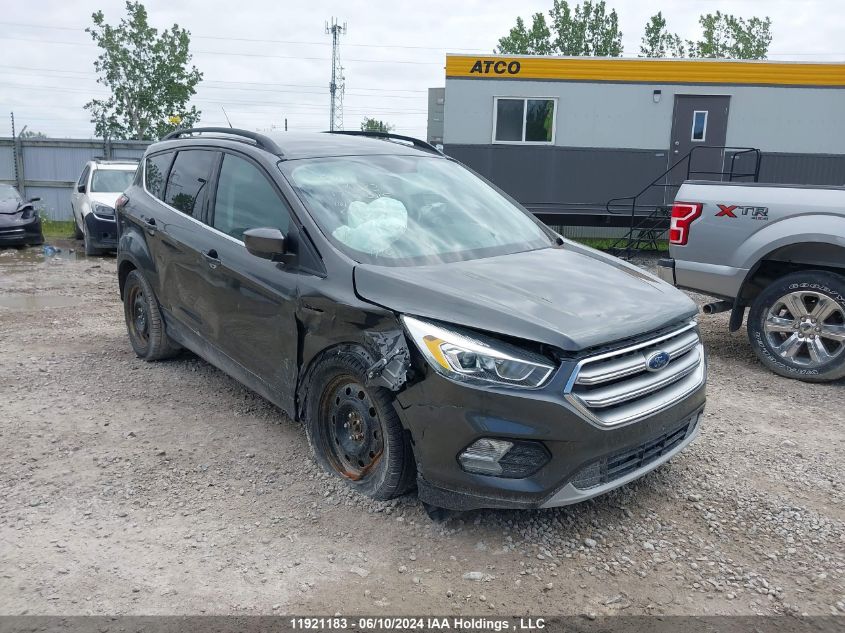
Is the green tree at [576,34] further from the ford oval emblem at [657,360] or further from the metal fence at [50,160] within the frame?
the ford oval emblem at [657,360]

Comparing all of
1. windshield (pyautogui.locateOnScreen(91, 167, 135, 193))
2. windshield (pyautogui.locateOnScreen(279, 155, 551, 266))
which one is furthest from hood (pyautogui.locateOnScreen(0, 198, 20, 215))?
windshield (pyautogui.locateOnScreen(279, 155, 551, 266))

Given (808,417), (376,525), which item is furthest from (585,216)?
(376,525)

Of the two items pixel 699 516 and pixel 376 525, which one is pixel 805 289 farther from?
pixel 376 525

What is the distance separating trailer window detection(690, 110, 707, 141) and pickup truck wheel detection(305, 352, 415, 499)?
1263 centimetres

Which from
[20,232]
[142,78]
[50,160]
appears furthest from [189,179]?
[142,78]

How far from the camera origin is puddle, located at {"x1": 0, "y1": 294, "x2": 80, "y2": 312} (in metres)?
8.34

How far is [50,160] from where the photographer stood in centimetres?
2017

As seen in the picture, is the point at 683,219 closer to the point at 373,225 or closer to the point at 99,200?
the point at 373,225

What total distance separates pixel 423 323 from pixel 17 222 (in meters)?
13.6

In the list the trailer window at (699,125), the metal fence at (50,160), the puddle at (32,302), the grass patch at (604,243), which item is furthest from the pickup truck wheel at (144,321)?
the metal fence at (50,160)

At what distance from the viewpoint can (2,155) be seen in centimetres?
1997

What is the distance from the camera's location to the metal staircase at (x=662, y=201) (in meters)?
13.4

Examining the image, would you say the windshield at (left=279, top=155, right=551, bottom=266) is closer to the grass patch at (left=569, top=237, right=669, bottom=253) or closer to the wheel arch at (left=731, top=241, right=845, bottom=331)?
the wheel arch at (left=731, top=241, right=845, bottom=331)

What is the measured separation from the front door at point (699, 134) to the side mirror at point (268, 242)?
11979 millimetres
